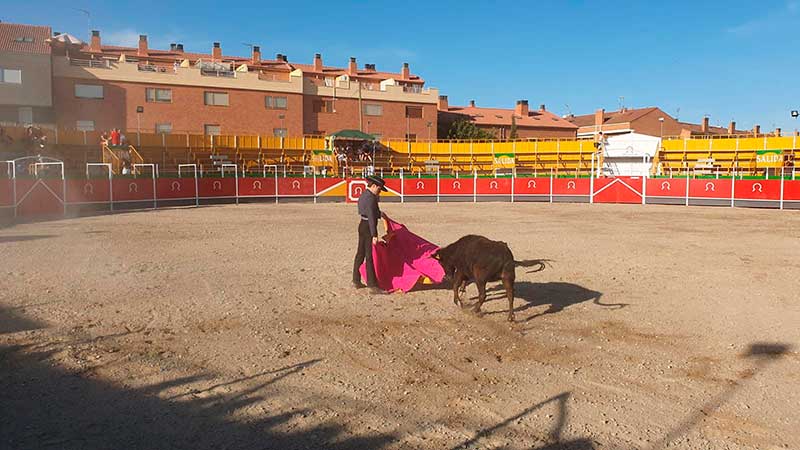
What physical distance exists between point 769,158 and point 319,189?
29844 mm

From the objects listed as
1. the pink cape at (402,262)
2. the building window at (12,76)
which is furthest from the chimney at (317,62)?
the pink cape at (402,262)

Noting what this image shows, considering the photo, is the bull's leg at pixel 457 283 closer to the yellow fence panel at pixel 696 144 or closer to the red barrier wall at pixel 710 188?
the red barrier wall at pixel 710 188

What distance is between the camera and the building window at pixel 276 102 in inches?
2189

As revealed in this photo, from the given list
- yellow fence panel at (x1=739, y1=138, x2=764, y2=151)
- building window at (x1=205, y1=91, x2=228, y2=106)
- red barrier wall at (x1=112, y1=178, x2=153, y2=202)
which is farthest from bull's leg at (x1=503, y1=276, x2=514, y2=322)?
building window at (x1=205, y1=91, x2=228, y2=106)

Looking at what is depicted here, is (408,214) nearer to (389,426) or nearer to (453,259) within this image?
(453,259)

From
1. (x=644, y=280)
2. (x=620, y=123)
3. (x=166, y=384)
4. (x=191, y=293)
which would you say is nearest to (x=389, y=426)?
(x=166, y=384)

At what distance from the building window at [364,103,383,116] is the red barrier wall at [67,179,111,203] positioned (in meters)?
39.2

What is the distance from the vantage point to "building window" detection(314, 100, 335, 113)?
58875 mm

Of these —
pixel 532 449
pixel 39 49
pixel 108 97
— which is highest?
pixel 39 49

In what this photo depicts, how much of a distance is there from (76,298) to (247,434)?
16.7 feet

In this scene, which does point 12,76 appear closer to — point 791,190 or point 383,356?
point 383,356

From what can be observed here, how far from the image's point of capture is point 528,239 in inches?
588

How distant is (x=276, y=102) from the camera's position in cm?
5600

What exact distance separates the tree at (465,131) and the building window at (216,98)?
988 inches
